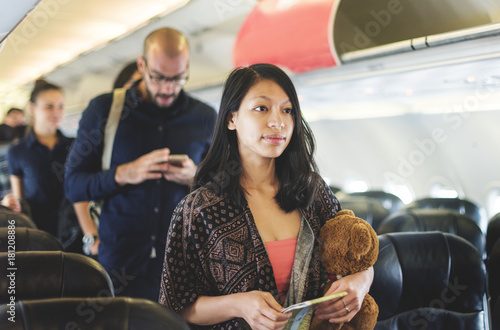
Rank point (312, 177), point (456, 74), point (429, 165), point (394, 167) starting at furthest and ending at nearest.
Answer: point (394, 167)
point (429, 165)
point (456, 74)
point (312, 177)

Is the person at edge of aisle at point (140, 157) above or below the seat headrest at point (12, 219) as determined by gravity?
above

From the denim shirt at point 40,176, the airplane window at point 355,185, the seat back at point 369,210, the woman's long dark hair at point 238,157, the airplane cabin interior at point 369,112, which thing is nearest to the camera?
the woman's long dark hair at point 238,157

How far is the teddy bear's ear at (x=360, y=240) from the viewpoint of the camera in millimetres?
1650

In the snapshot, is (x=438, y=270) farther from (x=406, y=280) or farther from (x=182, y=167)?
(x=182, y=167)

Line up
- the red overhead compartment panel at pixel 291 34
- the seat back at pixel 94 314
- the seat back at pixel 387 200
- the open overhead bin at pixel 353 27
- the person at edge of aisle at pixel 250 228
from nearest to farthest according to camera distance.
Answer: the seat back at pixel 94 314 < the person at edge of aisle at pixel 250 228 < the open overhead bin at pixel 353 27 < the red overhead compartment panel at pixel 291 34 < the seat back at pixel 387 200

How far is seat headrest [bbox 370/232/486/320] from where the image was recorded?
226 cm

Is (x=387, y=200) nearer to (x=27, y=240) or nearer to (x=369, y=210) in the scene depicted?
(x=369, y=210)

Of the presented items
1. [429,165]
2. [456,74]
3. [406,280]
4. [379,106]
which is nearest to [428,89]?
[456,74]

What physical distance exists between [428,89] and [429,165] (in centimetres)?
254

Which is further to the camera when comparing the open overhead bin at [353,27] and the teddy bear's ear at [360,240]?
the open overhead bin at [353,27]

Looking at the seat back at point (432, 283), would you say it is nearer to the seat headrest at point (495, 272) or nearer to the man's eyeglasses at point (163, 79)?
the seat headrest at point (495, 272)

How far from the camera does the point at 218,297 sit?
1.60 metres

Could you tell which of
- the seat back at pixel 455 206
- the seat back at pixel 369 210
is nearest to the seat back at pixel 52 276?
the seat back at pixel 369 210

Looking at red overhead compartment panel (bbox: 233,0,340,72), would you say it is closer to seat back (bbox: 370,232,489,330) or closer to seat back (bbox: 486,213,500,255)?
seat back (bbox: 486,213,500,255)
